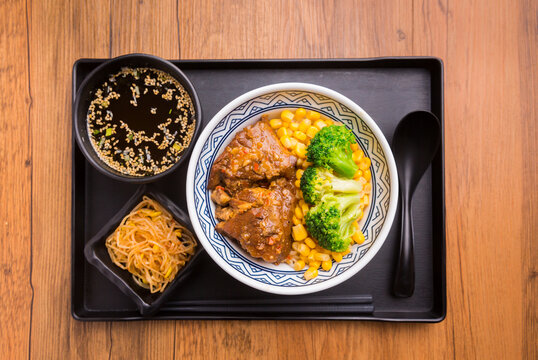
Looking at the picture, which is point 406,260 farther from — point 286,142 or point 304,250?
point 286,142

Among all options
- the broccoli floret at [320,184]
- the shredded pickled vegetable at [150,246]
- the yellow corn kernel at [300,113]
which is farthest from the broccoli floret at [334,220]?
the shredded pickled vegetable at [150,246]

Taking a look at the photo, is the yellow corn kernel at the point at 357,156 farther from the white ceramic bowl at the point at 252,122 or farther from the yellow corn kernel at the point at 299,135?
the yellow corn kernel at the point at 299,135

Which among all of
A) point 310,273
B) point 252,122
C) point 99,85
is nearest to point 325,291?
point 310,273

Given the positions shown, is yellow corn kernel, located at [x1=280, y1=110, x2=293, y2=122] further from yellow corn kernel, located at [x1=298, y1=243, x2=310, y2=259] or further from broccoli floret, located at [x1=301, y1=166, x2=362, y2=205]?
yellow corn kernel, located at [x1=298, y1=243, x2=310, y2=259]

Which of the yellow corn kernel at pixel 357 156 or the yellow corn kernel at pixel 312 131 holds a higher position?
the yellow corn kernel at pixel 312 131

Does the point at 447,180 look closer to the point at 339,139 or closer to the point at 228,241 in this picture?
the point at 339,139

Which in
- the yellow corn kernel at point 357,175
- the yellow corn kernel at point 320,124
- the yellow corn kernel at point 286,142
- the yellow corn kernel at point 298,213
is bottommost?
the yellow corn kernel at point 298,213

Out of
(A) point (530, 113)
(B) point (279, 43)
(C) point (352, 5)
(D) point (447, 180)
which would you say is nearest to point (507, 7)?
(A) point (530, 113)
